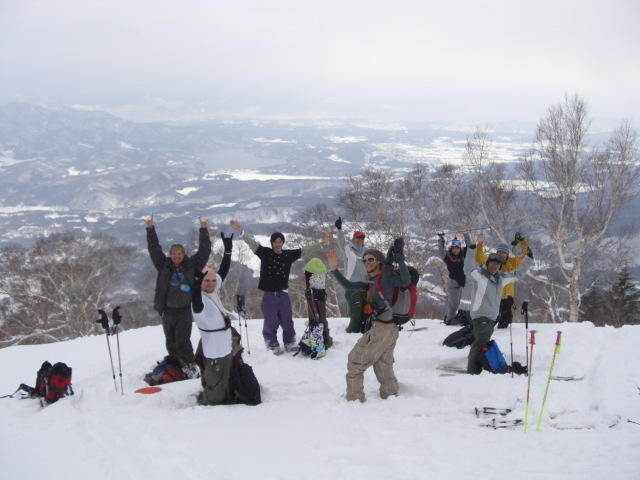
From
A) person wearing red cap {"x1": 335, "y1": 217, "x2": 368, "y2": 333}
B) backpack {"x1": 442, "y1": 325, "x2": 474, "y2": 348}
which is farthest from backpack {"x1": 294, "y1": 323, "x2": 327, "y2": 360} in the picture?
backpack {"x1": 442, "y1": 325, "x2": 474, "y2": 348}

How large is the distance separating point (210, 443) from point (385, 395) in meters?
2.11

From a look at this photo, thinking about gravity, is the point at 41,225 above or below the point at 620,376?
below

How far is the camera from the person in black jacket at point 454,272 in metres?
8.38

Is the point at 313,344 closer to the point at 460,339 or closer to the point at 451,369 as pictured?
the point at 451,369

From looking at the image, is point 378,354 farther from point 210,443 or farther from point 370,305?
point 210,443

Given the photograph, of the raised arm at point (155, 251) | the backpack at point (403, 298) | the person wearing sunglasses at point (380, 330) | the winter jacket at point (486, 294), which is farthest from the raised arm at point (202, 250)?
the winter jacket at point (486, 294)

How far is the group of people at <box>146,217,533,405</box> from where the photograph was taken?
5148 mm

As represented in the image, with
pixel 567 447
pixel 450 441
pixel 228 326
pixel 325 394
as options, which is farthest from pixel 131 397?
pixel 567 447

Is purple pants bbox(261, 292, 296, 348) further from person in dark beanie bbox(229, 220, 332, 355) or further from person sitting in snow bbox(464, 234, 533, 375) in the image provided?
person sitting in snow bbox(464, 234, 533, 375)

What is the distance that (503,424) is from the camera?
15.1 ft

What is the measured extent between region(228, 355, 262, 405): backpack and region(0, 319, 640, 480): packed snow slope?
0.37 ft

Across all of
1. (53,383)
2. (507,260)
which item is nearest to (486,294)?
(507,260)

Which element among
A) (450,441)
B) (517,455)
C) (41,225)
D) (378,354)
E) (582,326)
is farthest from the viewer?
(41,225)

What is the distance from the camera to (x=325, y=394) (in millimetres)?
5609
